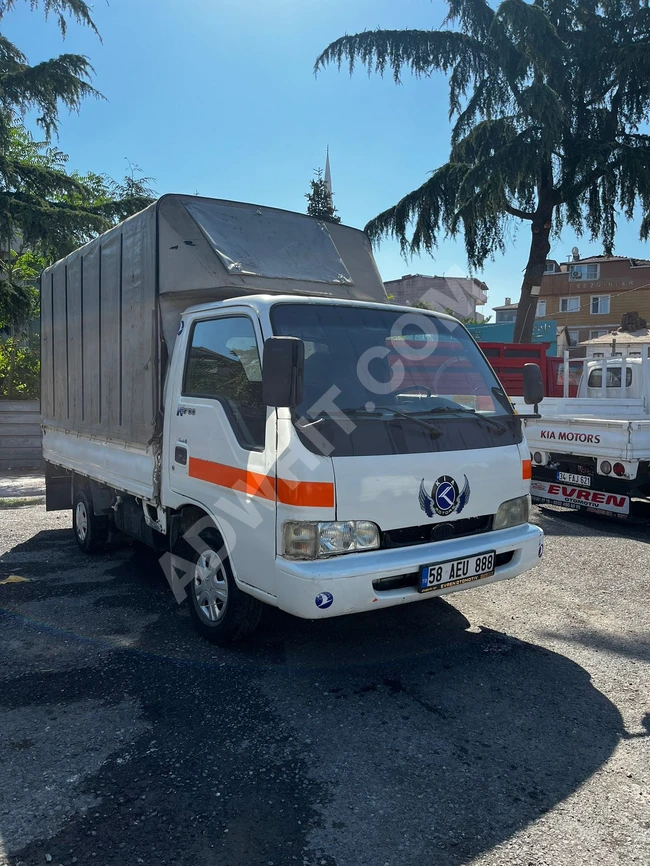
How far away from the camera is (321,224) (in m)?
5.38

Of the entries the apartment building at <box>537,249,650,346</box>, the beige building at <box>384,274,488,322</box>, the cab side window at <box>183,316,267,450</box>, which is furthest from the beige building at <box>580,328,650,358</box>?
the beige building at <box>384,274,488,322</box>

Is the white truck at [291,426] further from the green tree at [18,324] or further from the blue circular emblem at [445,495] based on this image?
the green tree at [18,324]

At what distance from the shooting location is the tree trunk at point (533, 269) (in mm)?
15352

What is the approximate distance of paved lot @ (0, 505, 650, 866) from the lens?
2.50 m

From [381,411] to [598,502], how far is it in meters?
4.86

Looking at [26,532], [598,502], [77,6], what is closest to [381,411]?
[598,502]

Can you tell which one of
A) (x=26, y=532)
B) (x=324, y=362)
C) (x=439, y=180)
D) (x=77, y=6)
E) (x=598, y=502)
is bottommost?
(x=26, y=532)

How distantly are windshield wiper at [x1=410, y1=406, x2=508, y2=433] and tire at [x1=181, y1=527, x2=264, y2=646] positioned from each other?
1.50m

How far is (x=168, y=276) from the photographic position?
4.54 meters

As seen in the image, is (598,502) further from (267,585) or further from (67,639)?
(67,639)

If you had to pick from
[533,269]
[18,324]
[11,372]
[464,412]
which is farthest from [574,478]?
[11,372]

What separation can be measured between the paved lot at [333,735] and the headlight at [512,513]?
81 cm

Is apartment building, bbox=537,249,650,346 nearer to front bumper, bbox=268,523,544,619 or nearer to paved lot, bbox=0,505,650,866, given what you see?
paved lot, bbox=0,505,650,866

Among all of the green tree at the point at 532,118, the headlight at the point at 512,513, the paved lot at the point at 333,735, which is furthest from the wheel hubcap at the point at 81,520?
the green tree at the point at 532,118
